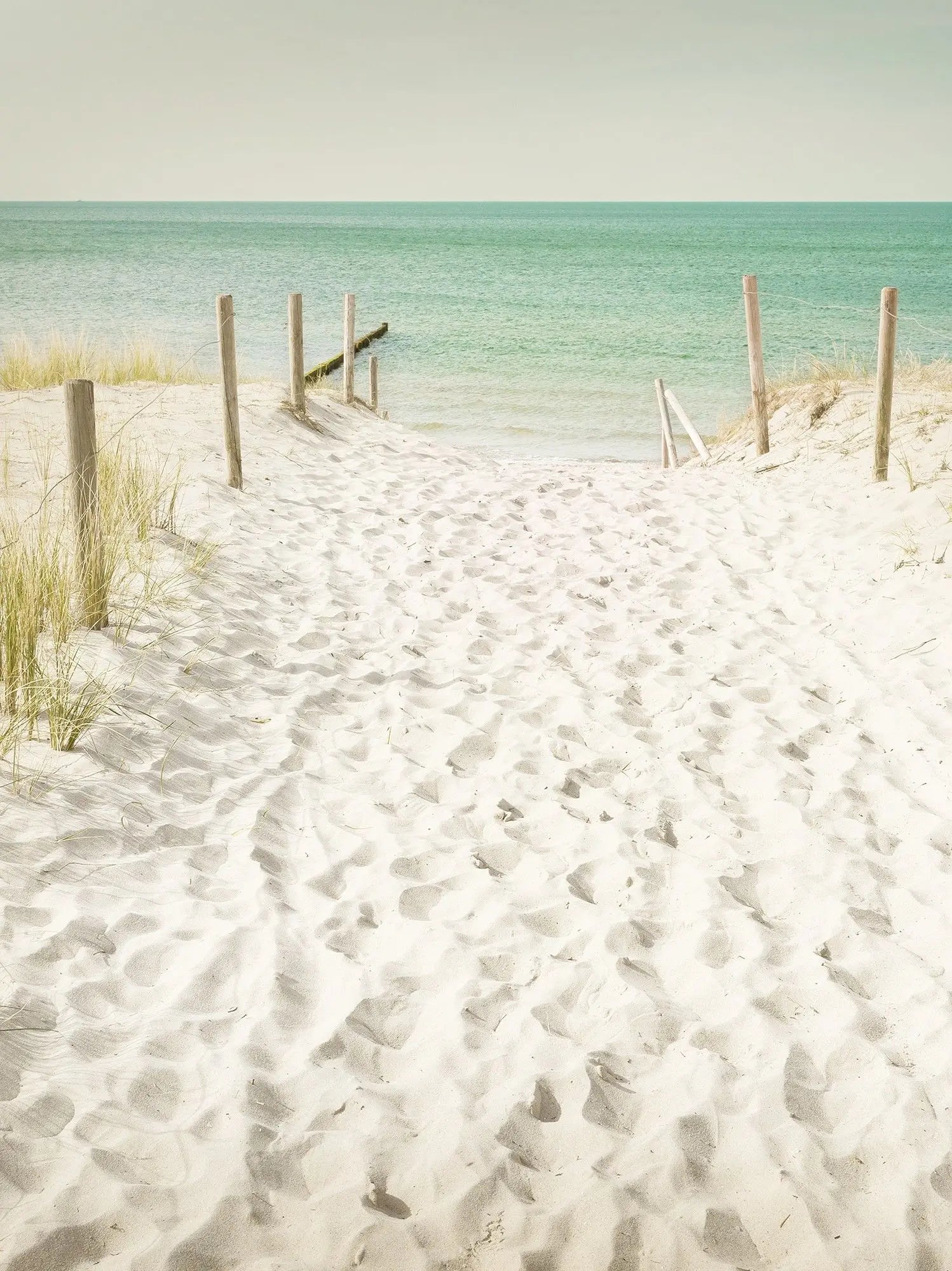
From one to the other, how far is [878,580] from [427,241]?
2580 inches

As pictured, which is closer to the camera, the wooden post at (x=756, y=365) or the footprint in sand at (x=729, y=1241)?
the footprint in sand at (x=729, y=1241)

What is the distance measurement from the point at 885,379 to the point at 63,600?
20.9 ft

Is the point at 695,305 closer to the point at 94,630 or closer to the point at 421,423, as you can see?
the point at 421,423

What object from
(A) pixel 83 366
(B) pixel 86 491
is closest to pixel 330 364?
(A) pixel 83 366

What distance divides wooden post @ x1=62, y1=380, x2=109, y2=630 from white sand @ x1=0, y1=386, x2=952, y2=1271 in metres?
0.31

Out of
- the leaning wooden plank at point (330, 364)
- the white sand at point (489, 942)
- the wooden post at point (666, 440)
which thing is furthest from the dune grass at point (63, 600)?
the wooden post at point (666, 440)

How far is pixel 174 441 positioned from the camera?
865 centimetres

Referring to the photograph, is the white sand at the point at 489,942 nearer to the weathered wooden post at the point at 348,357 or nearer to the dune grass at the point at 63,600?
the dune grass at the point at 63,600

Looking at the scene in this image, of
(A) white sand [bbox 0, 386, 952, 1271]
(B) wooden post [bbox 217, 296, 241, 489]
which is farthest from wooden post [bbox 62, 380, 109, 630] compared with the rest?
(B) wooden post [bbox 217, 296, 241, 489]

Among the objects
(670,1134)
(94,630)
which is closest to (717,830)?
(670,1134)

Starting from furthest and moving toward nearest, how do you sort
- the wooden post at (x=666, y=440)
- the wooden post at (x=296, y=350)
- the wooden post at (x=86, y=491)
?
the wooden post at (x=666, y=440)
the wooden post at (x=296, y=350)
the wooden post at (x=86, y=491)

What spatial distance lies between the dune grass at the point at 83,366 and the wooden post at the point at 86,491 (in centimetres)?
688

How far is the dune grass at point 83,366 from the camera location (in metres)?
11.0

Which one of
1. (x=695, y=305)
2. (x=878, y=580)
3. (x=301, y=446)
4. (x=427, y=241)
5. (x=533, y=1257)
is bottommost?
Result: (x=533, y=1257)
